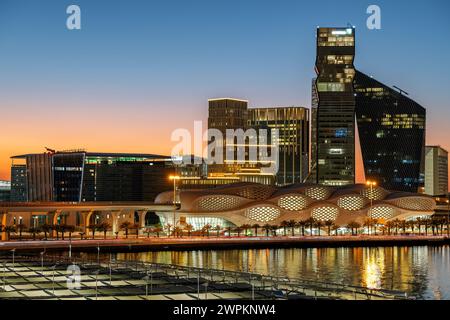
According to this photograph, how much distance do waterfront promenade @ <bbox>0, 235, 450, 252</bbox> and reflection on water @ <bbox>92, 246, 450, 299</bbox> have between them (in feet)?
12.2

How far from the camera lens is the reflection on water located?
196ft

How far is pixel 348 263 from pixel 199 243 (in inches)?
1013

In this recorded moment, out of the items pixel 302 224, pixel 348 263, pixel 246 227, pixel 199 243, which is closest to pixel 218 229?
pixel 246 227

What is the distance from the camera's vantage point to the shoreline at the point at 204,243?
8788 cm

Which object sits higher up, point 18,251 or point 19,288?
point 19,288

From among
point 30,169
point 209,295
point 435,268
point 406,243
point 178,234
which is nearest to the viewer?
point 209,295

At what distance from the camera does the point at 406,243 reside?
10875 cm

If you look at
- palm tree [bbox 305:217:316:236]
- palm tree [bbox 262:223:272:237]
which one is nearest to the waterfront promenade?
palm tree [bbox 262:223:272:237]

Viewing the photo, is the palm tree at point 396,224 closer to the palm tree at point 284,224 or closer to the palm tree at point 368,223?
the palm tree at point 368,223

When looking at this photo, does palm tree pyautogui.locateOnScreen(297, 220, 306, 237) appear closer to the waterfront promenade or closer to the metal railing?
the waterfront promenade

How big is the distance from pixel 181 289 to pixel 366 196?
391 feet

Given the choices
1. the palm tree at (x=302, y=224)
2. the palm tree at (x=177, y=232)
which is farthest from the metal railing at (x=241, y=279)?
the palm tree at (x=302, y=224)

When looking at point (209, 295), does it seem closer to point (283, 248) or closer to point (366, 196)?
point (283, 248)
